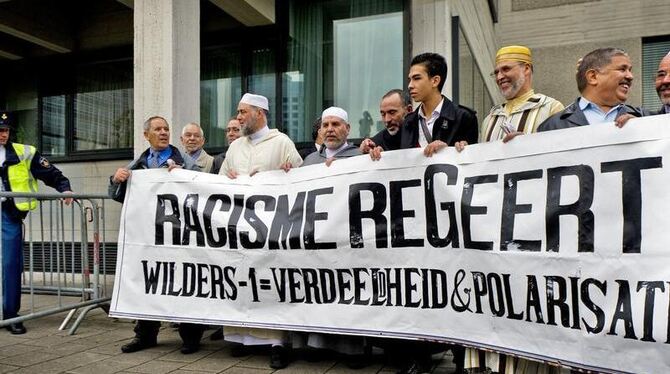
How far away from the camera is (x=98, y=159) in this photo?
888cm

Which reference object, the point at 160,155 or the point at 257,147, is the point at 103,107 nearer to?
the point at 160,155

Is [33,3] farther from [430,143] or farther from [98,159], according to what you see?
[430,143]

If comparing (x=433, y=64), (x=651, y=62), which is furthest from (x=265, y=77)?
(x=651, y=62)

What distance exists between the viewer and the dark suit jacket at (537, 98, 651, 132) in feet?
9.45

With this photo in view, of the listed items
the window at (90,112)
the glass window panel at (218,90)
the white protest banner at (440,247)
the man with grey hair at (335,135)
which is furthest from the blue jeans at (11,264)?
the window at (90,112)

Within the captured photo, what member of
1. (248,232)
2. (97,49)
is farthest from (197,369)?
(97,49)

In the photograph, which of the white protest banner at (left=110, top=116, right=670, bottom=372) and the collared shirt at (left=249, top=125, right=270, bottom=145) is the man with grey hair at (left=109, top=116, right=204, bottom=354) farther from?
the collared shirt at (left=249, top=125, right=270, bottom=145)

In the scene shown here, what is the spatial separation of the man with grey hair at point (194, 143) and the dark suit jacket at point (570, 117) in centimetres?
349

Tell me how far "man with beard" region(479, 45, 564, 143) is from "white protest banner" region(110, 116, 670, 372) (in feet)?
0.81

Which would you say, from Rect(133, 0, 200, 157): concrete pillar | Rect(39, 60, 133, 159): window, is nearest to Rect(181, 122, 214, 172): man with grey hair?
Rect(133, 0, 200, 157): concrete pillar

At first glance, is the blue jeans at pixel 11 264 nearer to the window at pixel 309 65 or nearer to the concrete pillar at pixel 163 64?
→ the concrete pillar at pixel 163 64

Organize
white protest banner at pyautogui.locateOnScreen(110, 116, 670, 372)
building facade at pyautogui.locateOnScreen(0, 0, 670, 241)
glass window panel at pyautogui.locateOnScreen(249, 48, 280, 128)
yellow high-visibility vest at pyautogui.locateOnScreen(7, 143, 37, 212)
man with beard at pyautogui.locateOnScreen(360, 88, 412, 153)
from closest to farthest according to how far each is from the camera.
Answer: white protest banner at pyautogui.locateOnScreen(110, 116, 670, 372), man with beard at pyautogui.locateOnScreen(360, 88, 412, 153), yellow high-visibility vest at pyautogui.locateOnScreen(7, 143, 37, 212), building facade at pyautogui.locateOnScreen(0, 0, 670, 241), glass window panel at pyautogui.locateOnScreen(249, 48, 280, 128)

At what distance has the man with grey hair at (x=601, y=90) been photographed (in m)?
2.78

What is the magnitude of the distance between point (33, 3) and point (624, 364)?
963cm
